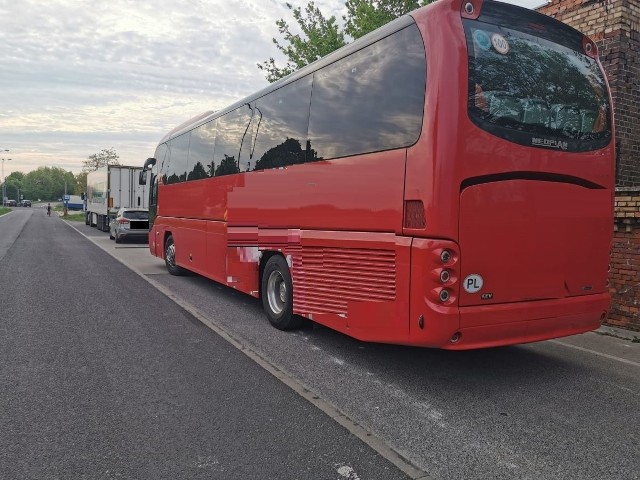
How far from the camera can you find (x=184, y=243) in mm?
10320

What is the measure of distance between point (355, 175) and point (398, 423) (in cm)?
229

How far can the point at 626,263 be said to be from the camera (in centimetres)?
689

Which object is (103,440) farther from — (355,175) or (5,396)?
(355,175)

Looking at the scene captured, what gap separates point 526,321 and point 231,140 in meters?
5.41

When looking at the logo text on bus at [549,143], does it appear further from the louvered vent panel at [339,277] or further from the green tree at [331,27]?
the green tree at [331,27]

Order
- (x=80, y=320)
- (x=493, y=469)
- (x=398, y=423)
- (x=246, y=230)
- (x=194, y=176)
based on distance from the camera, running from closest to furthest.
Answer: (x=493, y=469)
(x=398, y=423)
(x=80, y=320)
(x=246, y=230)
(x=194, y=176)

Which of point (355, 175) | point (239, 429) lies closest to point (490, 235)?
point (355, 175)

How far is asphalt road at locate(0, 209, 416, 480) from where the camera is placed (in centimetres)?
308

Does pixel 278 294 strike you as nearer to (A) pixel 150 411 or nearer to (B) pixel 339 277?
(B) pixel 339 277

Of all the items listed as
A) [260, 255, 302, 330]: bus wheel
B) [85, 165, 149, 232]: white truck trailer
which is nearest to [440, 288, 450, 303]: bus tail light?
[260, 255, 302, 330]: bus wheel

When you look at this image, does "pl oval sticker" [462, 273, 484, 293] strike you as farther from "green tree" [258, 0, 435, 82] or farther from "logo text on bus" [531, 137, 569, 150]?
"green tree" [258, 0, 435, 82]

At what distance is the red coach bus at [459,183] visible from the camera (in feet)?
13.4

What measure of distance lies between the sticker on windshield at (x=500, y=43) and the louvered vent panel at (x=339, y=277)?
1.91 metres

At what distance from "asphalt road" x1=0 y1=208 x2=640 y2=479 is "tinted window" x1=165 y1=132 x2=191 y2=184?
179 inches
